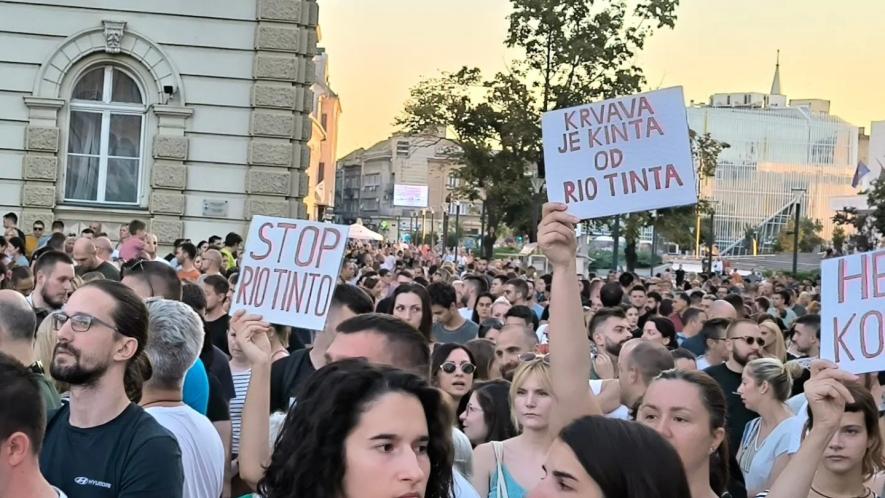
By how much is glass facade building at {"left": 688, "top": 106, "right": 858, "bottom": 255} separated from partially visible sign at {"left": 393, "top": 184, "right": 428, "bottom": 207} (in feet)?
106

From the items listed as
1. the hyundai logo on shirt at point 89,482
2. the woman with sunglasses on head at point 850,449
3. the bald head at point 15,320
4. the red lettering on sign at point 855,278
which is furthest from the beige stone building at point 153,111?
the hyundai logo on shirt at point 89,482

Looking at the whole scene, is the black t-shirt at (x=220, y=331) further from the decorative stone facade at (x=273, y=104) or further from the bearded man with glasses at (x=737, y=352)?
the decorative stone facade at (x=273, y=104)

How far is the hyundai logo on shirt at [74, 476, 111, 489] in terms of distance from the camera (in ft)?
16.4

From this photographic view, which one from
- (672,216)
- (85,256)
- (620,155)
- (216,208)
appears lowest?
(85,256)

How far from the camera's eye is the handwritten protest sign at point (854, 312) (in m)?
6.11

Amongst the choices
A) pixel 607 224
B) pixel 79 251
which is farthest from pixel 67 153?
pixel 607 224

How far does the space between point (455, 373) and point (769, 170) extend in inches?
5795

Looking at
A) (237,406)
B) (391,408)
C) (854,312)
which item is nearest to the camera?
(391,408)

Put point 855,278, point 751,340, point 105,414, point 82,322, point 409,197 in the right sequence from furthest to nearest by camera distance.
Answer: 1. point 409,197
2. point 751,340
3. point 855,278
4. point 82,322
5. point 105,414

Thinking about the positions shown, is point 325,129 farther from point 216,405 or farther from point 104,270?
point 216,405

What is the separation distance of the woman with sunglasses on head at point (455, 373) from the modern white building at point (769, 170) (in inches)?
5512

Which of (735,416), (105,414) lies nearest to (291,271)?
(105,414)

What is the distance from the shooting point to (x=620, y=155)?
22.6ft

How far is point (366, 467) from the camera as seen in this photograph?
368 centimetres
